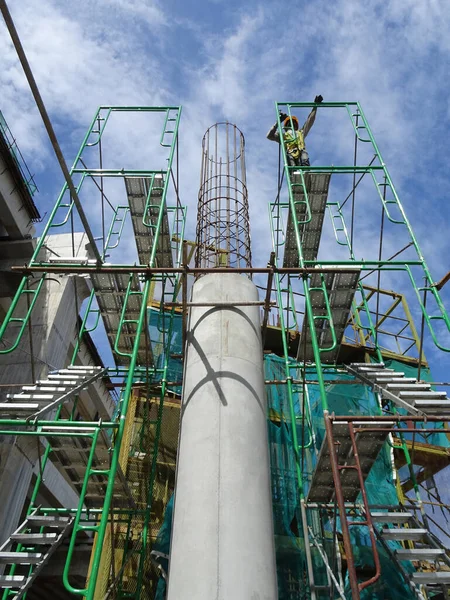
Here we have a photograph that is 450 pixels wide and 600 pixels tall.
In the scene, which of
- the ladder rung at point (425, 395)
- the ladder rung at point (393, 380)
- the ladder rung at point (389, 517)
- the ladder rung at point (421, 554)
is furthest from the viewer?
the ladder rung at point (393, 380)

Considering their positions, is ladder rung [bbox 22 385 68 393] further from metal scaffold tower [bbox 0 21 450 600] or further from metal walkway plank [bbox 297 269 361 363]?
metal walkway plank [bbox 297 269 361 363]

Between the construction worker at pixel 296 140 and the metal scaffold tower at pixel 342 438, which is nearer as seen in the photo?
the metal scaffold tower at pixel 342 438

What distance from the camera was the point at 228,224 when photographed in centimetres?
1098

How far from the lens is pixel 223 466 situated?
6.28 metres

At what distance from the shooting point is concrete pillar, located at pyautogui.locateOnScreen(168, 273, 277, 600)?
552 centimetres

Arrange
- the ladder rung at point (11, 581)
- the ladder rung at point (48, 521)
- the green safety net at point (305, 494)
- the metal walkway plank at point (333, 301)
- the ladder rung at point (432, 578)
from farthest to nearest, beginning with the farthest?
the metal walkway plank at point (333, 301) → the green safety net at point (305, 494) → the ladder rung at point (48, 521) → the ladder rung at point (11, 581) → the ladder rung at point (432, 578)

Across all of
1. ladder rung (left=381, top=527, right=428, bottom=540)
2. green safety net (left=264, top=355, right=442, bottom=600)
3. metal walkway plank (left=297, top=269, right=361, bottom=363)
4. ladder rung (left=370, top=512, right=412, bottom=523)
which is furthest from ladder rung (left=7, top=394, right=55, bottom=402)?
ladder rung (left=381, top=527, right=428, bottom=540)

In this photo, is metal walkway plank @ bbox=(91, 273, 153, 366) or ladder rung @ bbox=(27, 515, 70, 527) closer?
ladder rung @ bbox=(27, 515, 70, 527)

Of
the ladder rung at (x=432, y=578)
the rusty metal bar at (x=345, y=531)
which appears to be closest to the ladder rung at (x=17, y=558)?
the rusty metal bar at (x=345, y=531)

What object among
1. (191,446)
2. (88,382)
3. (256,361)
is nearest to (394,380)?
(256,361)

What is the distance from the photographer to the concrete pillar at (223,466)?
18.1ft

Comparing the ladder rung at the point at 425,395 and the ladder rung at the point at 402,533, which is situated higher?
the ladder rung at the point at 425,395

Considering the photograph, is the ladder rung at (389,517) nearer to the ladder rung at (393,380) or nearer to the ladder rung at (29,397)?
the ladder rung at (393,380)

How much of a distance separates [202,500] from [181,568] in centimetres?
78
